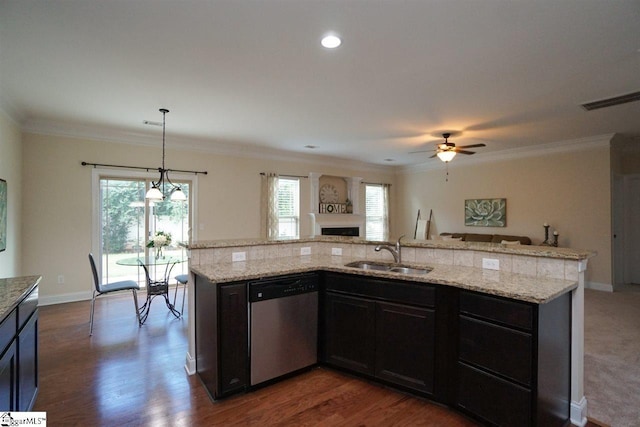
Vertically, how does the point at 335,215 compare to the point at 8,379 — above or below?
above

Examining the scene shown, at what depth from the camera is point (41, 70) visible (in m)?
2.88

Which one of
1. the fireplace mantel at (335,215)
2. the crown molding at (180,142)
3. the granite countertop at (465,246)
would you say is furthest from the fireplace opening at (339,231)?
the granite countertop at (465,246)

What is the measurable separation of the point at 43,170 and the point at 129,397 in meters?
3.97

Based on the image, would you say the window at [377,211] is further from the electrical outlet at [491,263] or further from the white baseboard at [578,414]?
the white baseboard at [578,414]

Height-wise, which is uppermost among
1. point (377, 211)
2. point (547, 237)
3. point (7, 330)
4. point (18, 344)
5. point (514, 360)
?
point (377, 211)

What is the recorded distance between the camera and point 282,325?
250cm

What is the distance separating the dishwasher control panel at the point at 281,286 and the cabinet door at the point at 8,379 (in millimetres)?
1314

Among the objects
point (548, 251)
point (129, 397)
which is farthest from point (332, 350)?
point (548, 251)

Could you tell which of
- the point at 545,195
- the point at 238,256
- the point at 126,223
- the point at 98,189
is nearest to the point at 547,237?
the point at 545,195

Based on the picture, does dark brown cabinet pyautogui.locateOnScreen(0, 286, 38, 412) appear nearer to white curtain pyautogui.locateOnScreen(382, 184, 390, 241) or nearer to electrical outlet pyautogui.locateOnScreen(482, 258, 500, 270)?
electrical outlet pyautogui.locateOnScreen(482, 258, 500, 270)

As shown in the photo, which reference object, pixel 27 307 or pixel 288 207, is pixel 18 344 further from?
pixel 288 207

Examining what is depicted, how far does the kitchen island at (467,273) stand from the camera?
1923 millimetres

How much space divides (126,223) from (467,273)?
5.21 meters

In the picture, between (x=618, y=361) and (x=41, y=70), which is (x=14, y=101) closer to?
(x=41, y=70)
